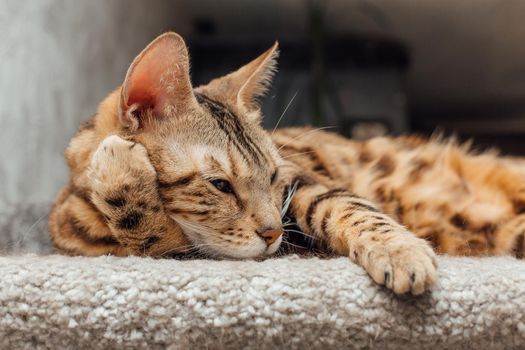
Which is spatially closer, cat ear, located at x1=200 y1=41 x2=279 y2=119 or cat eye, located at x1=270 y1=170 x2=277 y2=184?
cat eye, located at x1=270 y1=170 x2=277 y2=184

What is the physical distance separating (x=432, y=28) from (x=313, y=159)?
1718mm

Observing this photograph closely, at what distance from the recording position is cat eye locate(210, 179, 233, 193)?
100cm

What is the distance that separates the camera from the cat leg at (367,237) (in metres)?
0.78

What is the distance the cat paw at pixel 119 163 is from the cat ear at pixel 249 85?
1.02ft

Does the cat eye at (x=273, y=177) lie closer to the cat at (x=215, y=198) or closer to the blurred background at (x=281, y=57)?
the cat at (x=215, y=198)

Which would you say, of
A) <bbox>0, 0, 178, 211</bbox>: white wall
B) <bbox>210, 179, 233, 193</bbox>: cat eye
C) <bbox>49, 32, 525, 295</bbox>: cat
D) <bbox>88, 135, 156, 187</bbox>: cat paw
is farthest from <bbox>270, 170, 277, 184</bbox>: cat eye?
<bbox>0, 0, 178, 211</bbox>: white wall

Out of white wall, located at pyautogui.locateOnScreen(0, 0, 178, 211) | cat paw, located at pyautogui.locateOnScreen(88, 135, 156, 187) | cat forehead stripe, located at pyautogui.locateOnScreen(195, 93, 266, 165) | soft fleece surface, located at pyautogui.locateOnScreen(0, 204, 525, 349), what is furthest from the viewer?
white wall, located at pyautogui.locateOnScreen(0, 0, 178, 211)

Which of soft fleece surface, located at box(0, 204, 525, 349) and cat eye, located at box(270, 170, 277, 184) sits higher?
cat eye, located at box(270, 170, 277, 184)

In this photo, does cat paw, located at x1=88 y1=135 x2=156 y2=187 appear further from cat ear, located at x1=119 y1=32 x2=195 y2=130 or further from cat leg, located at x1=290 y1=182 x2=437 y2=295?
cat leg, located at x1=290 y1=182 x2=437 y2=295

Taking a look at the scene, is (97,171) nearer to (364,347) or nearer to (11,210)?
(364,347)

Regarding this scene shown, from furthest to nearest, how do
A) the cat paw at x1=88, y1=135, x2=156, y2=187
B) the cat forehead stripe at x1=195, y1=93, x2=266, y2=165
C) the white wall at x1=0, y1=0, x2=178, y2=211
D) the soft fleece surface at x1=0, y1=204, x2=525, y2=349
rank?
the white wall at x1=0, y1=0, x2=178, y2=211, the cat forehead stripe at x1=195, y1=93, x2=266, y2=165, the cat paw at x1=88, y1=135, x2=156, y2=187, the soft fleece surface at x1=0, y1=204, x2=525, y2=349

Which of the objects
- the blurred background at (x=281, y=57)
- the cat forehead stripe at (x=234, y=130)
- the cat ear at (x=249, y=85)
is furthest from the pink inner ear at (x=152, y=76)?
the blurred background at (x=281, y=57)

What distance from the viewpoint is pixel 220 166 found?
1.01m

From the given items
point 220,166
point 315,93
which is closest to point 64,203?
point 220,166
